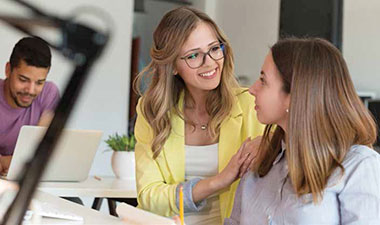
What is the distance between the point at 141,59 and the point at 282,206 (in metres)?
5.42

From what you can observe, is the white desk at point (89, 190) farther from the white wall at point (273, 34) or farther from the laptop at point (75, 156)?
the white wall at point (273, 34)

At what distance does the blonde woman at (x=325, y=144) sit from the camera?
1325 mm

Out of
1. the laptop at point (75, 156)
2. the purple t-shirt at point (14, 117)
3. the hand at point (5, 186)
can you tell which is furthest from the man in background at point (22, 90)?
the hand at point (5, 186)

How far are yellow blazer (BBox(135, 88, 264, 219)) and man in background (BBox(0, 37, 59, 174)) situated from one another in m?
1.20

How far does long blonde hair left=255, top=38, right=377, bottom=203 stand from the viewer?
137cm

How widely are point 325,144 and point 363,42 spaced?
10.7ft

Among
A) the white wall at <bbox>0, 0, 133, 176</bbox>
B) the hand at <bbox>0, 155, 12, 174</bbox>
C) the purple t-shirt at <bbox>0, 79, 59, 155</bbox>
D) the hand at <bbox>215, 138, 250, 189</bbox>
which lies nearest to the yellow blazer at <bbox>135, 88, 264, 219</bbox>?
the hand at <bbox>215, 138, 250, 189</bbox>

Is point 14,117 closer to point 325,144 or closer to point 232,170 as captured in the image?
point 232,170

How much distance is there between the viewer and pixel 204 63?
1.85 metres

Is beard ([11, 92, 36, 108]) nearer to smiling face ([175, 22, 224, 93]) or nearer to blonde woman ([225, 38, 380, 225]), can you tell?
smiling face ([175, 22, 224, 93])

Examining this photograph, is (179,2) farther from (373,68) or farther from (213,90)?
(213,90)

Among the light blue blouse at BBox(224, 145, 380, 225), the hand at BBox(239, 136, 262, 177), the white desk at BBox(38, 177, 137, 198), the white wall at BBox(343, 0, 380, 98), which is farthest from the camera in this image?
the white wall at BBox(343, 0, 380, 98)

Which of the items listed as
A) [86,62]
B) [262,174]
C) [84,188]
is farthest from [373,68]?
[86,62]

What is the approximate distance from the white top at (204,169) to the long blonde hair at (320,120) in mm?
505
